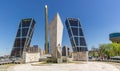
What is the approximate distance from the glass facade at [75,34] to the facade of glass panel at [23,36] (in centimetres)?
2984

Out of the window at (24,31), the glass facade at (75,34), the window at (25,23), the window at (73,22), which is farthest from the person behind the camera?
the window at (73,22)

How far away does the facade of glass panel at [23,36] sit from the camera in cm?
16525

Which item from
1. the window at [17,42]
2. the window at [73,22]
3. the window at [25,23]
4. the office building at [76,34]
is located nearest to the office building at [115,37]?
the office building at [76,34]

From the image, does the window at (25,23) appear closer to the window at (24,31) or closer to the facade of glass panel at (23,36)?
the facade of glass panel at (23,36)

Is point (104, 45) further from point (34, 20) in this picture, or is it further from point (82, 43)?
point (34, 20)

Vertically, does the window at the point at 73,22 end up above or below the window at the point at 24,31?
above

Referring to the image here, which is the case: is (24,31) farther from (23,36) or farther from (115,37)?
(115,37)

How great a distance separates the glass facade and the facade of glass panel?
29.8m

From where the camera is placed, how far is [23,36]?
550 feet

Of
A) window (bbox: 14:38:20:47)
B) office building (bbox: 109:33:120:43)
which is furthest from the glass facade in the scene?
window (bbox: 14:38:20:47)

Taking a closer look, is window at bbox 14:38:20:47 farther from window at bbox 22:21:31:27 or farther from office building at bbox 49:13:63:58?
office building at bbox 49:13:63:58

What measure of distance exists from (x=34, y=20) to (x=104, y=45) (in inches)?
3220

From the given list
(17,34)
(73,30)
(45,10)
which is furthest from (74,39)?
(17,34)

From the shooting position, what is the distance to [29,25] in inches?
6560
